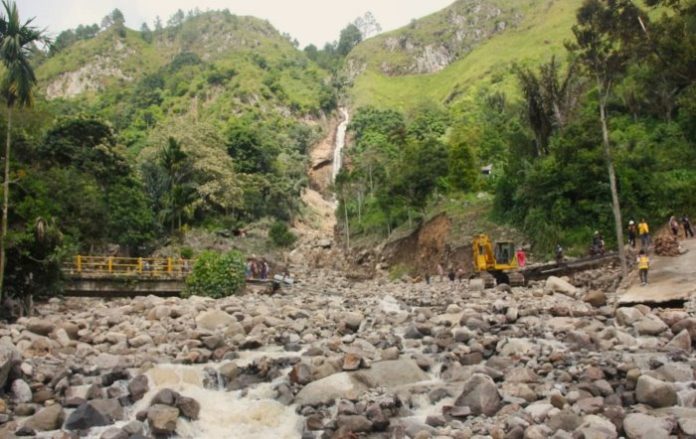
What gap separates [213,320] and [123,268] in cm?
1814

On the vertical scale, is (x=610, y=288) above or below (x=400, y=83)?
below

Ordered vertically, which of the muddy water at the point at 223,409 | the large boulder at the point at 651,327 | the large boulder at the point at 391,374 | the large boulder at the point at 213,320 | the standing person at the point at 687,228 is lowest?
the muddy water at the point at 223,409

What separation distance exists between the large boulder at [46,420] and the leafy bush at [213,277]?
58.0ft

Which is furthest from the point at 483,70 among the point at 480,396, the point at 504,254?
the point at 480,396

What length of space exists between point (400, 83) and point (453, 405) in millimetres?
136452

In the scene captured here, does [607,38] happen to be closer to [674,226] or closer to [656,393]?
[674,226]

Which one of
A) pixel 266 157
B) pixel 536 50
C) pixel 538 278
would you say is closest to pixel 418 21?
pixel 536 50

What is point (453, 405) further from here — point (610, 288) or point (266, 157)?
point (266, 157)

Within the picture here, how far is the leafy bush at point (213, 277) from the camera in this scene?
2809cm

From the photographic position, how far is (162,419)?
995cm

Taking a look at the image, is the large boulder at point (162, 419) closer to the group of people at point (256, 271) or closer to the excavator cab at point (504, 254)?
the excavator cab at point (504, 254)

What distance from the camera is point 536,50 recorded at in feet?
348

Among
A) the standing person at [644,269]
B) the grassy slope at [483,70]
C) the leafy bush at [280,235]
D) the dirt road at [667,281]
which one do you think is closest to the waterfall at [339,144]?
the grassy slope at [483,70]

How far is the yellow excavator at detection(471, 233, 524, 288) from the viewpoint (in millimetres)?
26109
